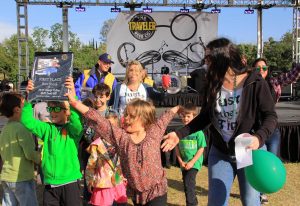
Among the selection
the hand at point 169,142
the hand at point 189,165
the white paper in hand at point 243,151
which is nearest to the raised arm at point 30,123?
the hand at point 169,142

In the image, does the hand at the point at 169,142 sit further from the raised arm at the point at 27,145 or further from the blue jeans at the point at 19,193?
the blue jeans at the point at 19,193

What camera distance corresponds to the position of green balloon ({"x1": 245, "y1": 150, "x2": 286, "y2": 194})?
245 cm

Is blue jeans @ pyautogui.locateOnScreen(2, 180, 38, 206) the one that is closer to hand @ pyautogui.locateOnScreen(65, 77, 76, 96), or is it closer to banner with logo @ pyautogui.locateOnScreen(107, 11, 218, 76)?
hand @ pyautogui.locateOnScreen(65, 77, 76, 96)

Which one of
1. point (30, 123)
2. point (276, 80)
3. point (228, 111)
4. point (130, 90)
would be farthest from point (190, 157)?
point (30, 123)

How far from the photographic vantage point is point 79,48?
5331cm

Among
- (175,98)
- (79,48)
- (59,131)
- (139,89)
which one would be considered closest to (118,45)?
(175,98)

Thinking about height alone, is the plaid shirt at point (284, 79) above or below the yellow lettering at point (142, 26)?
below

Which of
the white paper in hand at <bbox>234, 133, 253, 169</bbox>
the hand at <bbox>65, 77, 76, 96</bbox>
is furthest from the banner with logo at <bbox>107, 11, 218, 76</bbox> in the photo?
the white paper in hand at <bbox>234, 133, 253, 169</bbox>

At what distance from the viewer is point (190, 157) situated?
4.59 metres

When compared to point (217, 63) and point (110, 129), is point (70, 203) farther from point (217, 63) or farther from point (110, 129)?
point (217, 63)

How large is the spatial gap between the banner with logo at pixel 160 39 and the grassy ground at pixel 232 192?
43.7 feet

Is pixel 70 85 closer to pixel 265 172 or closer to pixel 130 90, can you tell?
pixel 265 172

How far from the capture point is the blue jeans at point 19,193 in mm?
3477

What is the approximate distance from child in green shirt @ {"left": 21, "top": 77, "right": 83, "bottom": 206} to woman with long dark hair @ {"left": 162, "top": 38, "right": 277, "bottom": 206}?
42.4 inches
